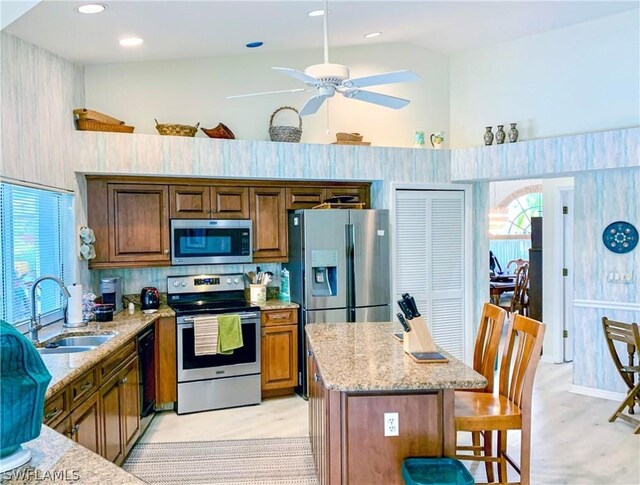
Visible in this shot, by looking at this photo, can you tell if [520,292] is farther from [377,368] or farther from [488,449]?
[377,368]

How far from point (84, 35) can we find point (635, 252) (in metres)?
4.98

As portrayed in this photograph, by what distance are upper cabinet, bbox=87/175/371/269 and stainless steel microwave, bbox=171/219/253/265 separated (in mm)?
59

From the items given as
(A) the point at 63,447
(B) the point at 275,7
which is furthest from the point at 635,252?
(A) the point at 63,447

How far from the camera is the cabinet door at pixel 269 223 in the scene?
4852 millimetres

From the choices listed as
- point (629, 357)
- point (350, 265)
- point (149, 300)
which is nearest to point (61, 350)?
point (149, 300)

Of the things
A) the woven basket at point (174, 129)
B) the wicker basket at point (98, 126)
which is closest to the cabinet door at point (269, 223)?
the woven basket at point (174, 129)

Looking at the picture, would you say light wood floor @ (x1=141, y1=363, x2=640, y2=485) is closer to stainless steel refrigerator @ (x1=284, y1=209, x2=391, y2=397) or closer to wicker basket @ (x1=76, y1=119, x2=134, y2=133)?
stainless steel refrigerator @ (x1=284, y1=209, x2=391, y2=397)

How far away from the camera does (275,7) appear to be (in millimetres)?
3422

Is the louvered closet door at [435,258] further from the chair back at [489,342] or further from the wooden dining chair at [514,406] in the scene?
the wooden dining chair at [514,406]

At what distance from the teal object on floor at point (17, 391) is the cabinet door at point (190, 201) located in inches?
127

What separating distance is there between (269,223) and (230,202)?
0.44 meters

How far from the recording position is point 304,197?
4992mm

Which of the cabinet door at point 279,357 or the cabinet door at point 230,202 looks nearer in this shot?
the cabinet door at point 279,357

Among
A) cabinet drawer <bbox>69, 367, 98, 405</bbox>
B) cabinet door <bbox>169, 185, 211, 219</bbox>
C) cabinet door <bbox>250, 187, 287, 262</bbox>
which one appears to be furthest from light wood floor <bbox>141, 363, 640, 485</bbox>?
cabinet door <bbox>169, 185, 211, 219</bbox>
